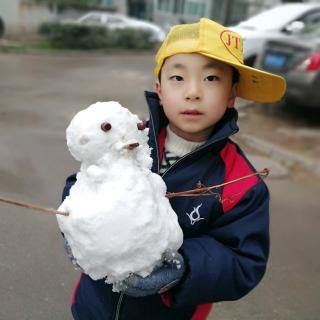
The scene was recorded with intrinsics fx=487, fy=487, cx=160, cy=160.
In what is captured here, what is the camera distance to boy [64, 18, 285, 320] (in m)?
1.50

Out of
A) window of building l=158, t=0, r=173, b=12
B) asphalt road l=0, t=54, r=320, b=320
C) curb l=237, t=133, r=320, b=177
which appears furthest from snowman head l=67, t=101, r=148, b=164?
window of building l=158, t=0, r=173, b=12

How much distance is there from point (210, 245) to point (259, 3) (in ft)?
95.1

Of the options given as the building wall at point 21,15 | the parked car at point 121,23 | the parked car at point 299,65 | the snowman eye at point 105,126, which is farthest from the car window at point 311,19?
the building wall at point 21,15

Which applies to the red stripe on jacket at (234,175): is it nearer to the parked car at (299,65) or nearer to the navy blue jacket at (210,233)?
the navy blue jacket at (210,233)

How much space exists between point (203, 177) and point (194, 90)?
12.5 inches

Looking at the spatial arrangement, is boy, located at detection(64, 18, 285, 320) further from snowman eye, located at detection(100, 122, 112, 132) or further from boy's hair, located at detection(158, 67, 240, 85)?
snowman eye, located at detection(100, 122, 112, 132)

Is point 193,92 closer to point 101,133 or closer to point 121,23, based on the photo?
point 101,133

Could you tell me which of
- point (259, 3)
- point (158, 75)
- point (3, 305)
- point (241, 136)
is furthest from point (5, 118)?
point (259, 3)

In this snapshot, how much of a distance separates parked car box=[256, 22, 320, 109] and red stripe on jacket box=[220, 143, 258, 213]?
5.65 meters

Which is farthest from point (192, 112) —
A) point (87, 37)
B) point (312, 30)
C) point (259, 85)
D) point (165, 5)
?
point (165, 5)

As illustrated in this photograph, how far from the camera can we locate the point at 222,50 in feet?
5.09

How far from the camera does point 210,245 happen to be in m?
1.53

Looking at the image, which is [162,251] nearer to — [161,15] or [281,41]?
[281,41]

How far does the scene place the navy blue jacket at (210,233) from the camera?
150 cm
